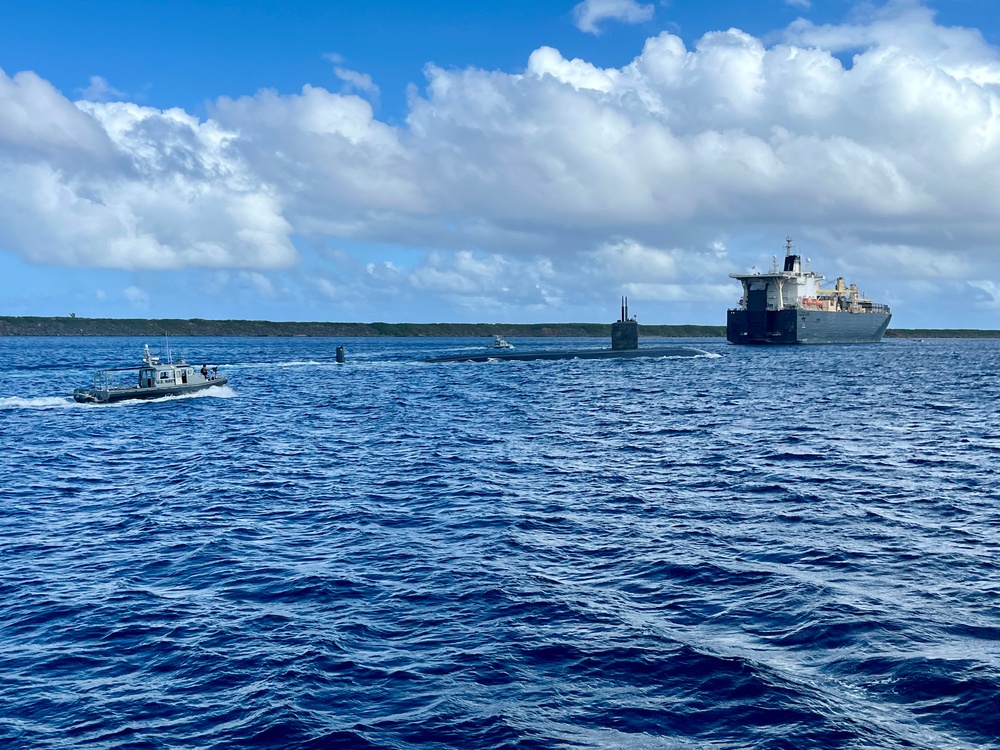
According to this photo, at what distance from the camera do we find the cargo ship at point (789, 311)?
6043 inches

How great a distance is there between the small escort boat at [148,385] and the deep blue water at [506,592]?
2154 cm

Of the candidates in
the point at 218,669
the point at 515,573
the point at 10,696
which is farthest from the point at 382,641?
the point at 10,696

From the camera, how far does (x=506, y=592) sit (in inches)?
734

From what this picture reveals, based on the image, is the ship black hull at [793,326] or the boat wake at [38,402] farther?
the ship black hull at [793,326]

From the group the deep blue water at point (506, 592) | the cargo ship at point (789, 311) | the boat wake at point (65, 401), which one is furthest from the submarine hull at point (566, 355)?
the deep blue water at point (506, 592)

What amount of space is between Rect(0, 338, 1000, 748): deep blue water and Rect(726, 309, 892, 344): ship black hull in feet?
381

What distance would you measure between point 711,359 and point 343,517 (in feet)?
351

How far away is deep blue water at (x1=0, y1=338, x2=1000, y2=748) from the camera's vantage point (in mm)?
12812

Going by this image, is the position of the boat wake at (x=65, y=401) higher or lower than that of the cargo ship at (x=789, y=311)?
lower

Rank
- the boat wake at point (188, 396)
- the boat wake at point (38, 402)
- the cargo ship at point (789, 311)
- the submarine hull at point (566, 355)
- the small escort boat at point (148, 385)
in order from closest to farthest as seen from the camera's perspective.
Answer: the boat wake at point (38, 402) < the small escort boat at point (148, 385) < the boat wake at point (188, 396) < the submarine hull at point (566, 355) < the cargo ship at point (789, 311)

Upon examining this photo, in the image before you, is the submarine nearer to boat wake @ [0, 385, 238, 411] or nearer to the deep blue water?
boat wake @ [0, 385, 238, 411]

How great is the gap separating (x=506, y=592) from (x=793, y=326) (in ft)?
479

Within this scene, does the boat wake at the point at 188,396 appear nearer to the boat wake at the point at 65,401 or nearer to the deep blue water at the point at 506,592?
the boat wake at the point at 65,401

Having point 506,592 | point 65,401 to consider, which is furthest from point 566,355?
point 506,592
